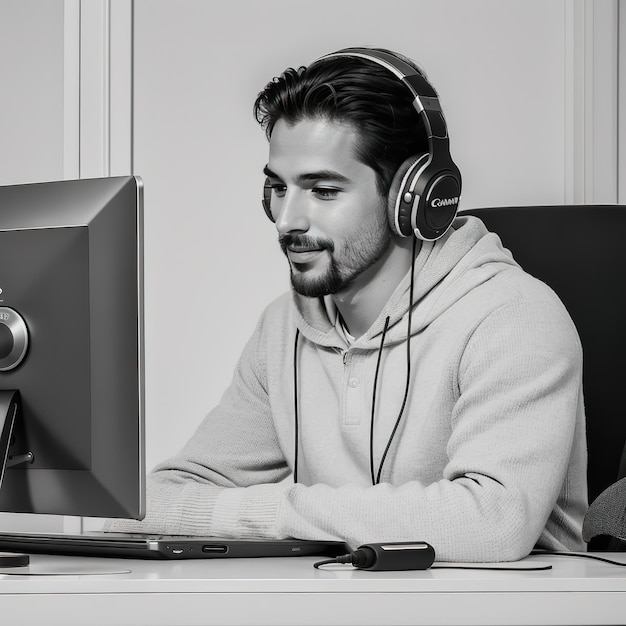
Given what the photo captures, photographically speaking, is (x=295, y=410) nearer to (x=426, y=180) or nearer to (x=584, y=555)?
(x=426, y=180)

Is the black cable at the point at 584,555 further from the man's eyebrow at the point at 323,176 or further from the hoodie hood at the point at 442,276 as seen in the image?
the man's eyebrow at the point at 323,176

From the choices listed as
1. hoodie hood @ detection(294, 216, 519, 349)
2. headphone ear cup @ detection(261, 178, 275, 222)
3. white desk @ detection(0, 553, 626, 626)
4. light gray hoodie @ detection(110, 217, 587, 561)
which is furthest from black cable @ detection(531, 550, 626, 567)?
headphone ear cup @ detection(261, 178, 275, 222)

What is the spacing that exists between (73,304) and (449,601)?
472 mm

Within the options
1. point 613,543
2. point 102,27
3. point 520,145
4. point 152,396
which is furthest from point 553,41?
point 613,543

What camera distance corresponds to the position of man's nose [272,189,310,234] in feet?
5.19

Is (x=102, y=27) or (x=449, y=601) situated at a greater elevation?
(x=102, y=27)

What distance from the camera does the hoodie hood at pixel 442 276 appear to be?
1519 mm

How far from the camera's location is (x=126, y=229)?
977 millimetres

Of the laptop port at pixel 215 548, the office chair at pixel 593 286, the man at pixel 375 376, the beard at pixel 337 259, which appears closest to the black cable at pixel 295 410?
the man at pixel 375 376

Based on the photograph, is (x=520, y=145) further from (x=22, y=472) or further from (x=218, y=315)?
(x=22, y=472)

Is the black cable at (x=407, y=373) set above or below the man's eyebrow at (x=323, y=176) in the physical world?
below

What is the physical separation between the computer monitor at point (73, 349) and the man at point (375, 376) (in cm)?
25

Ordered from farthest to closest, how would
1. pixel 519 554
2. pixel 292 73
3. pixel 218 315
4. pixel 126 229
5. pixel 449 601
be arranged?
pixel 218 315
pixel 292 73
pixel 519 554
pixel 126 229
pixel 449 601

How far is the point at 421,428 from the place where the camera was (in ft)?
4.89
